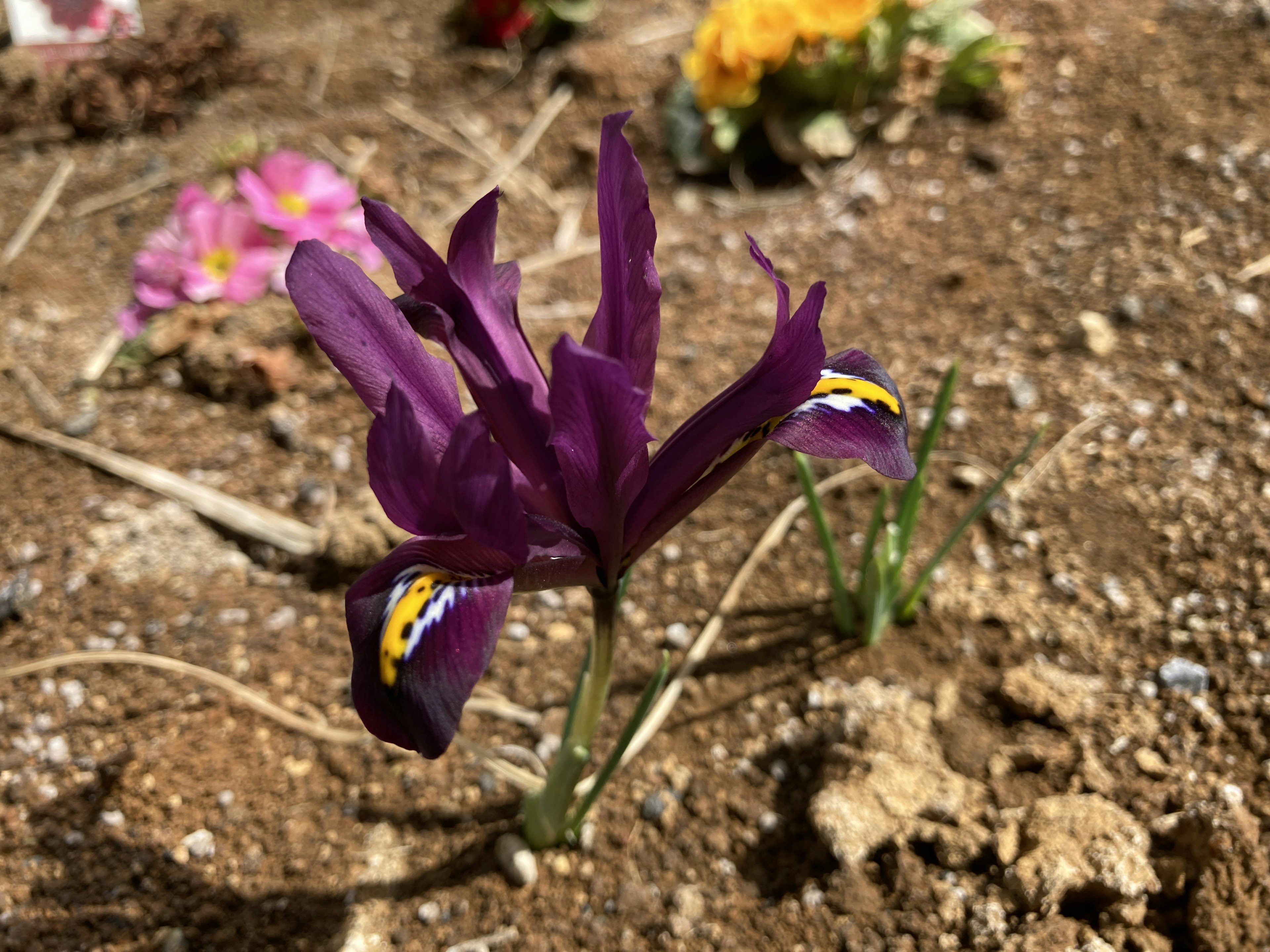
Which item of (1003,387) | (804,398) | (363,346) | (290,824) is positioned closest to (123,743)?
(290,824)

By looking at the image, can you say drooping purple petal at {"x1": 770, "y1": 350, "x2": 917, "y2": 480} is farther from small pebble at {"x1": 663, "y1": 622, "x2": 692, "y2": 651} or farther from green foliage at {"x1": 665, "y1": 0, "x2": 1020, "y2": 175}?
green foliage at {"x1": 665, "y1": 0, "x2": 1020, "y2": 175}

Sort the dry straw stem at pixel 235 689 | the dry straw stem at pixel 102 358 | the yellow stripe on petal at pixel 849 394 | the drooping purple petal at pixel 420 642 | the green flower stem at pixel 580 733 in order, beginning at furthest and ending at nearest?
1. the dry straw stem at pixel 102 358
2. the dry straw stem at pixel 235 689
3. the green flower stem at pixel 580 733
4. the yellow stripe on petal at pixel 849 394
5. the drooping purple petal at pixel 420 642

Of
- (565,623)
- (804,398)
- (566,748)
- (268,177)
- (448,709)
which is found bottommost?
(565,623)

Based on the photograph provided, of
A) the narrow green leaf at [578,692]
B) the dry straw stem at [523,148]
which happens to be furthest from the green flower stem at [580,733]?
the dry straw stem at [523,148]

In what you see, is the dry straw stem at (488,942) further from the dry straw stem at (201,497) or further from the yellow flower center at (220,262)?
the yellow flower center at (220,262)

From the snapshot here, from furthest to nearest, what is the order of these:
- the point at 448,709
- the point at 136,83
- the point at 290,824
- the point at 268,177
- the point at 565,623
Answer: the point at 136,83 → the point at 268,177 → the point at 565,623 → the point at 290,824 → the point at 448,709

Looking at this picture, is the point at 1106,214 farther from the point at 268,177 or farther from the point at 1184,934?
the point at 268,177
